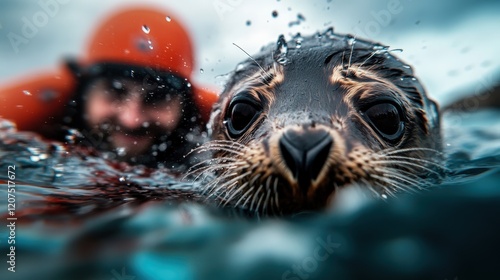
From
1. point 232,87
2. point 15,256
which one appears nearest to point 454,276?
point 15,256

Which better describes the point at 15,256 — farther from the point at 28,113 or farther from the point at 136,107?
the point at 28,113

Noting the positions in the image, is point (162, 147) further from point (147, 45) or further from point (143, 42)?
point (143, 42)

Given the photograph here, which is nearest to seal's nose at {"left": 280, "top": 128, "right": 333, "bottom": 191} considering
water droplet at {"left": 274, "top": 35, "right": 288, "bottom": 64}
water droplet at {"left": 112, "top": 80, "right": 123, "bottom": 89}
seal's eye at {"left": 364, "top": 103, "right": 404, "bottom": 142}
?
seal's eye at {"left": 364, "top": 103, "right": 404, "bottom": 142}

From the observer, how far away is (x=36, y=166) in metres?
3.18

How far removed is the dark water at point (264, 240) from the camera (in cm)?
169

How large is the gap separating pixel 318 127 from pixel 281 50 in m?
1.12

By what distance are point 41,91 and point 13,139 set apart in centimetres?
105

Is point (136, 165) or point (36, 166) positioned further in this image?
point (136, 165)

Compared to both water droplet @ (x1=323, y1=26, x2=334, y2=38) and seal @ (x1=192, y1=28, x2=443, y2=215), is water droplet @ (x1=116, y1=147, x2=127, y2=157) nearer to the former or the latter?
Result: seal @ (x1=192, y1=28, x2=443, y2=215)

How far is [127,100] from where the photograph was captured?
4.18 metres

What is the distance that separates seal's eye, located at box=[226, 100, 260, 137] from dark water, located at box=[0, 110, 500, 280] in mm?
631

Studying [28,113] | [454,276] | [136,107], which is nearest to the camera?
[454,276]

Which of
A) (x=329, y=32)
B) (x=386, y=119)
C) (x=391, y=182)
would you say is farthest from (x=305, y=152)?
(x=329, y=32)

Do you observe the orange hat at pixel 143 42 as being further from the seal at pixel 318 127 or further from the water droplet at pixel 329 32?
the water droplet at pixel 329 32
